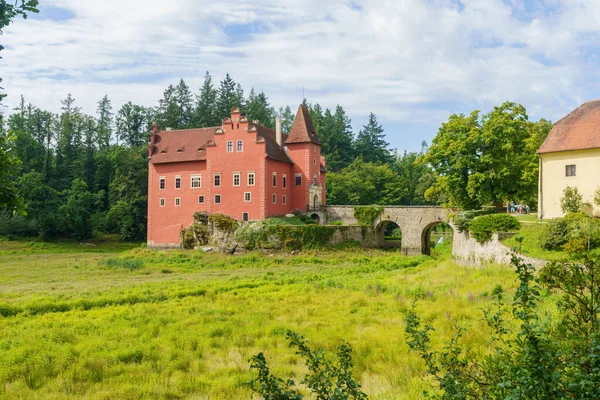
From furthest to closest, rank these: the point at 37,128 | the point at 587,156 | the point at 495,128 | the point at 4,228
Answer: the point at 37,128
the point at 4,228
the point at 495,128
the point at 587,156

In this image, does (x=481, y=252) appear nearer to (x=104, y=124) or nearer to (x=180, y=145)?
(x=180, y=145)

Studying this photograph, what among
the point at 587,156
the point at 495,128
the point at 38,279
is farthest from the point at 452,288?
the point at 38,279

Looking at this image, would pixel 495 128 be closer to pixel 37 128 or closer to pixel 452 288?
pixel 452 288

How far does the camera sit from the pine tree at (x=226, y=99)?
241ft

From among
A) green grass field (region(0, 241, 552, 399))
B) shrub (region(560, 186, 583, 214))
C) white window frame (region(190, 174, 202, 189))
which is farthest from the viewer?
white window frame (region(190, 174, 202, 189))

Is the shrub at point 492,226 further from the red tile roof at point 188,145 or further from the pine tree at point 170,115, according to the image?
the pine tree at point 170,115

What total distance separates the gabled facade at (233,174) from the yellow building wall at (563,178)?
2208cm

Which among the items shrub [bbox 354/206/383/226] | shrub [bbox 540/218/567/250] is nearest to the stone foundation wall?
shrub [bbox 540/218/567/250]

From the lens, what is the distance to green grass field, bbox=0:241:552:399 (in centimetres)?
1008

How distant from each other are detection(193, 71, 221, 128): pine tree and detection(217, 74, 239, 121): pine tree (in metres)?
0.72

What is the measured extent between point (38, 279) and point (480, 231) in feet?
77.2

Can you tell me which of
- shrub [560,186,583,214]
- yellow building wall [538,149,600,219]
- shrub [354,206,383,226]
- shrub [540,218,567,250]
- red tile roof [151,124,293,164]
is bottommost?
shrub [540,218,567,250]

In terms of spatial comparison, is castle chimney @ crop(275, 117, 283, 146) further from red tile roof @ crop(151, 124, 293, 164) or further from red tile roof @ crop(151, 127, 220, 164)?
red tile roof @ crop(151, 127, 220, 164)

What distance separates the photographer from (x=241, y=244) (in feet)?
138
